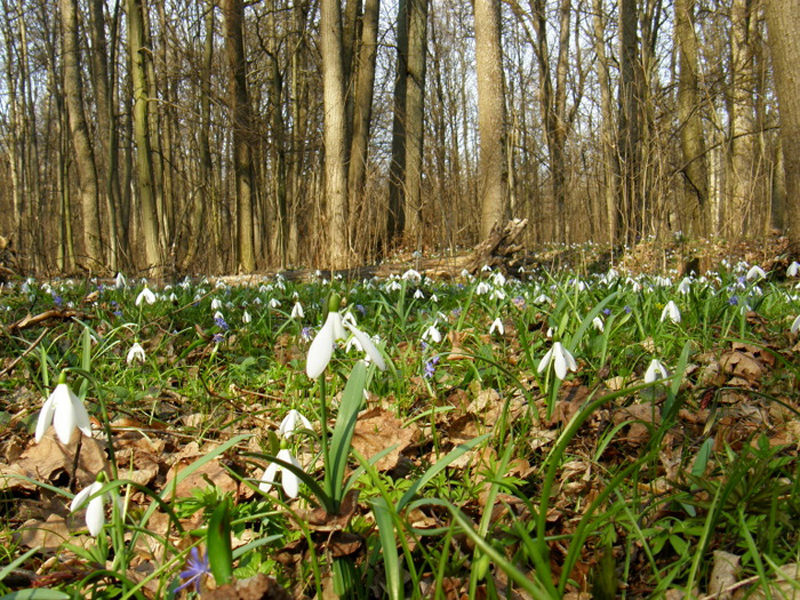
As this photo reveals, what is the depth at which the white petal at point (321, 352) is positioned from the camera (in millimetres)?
1089

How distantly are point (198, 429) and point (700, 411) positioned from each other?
70.9 inches

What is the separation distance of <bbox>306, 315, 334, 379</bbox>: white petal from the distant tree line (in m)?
4.78

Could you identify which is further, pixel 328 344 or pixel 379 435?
pixel 379 435

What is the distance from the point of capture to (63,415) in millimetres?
1172

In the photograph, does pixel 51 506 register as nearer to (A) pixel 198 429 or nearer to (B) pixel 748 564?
(A) pixel 198 429

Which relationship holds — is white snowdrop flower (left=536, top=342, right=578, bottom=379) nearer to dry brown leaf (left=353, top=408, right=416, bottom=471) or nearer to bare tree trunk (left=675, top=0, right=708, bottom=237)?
dry brown leaf (left=353, top=408, right=416, bottom=471)

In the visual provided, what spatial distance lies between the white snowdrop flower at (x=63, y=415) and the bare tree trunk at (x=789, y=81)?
6.58 meters

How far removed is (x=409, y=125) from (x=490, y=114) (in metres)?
4.06

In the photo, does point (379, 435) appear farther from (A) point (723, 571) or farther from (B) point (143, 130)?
(B) point (143, 130)

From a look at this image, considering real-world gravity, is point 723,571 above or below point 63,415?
below

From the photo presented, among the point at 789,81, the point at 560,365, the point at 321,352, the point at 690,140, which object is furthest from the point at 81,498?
the point at 690,140

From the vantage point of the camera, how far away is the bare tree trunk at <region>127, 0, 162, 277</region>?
29.9 ft

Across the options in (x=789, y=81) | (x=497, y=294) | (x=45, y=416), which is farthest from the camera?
(x=789, y=81)

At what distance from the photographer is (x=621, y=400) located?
216 centimetres
